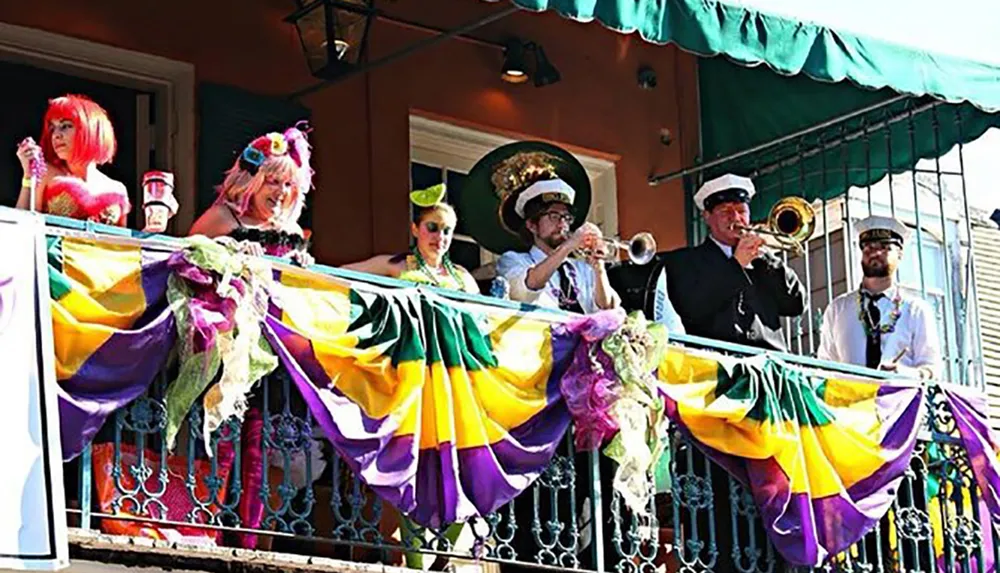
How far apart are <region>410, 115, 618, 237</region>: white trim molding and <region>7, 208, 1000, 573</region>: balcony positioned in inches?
105

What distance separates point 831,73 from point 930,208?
884cm

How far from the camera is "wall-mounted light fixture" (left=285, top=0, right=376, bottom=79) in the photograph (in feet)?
41.3

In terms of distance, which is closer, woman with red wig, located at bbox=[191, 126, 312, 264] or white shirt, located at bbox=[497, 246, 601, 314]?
woman with red wig, located at bbox=[191, 126, 312, 264]

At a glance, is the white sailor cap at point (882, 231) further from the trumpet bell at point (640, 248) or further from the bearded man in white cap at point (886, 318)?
the trumpet bell at point (640, 248)

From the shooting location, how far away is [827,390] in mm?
11750

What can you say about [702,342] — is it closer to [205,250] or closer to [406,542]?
[406,542]

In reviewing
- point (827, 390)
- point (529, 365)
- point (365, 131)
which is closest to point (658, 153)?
point (365, 131)

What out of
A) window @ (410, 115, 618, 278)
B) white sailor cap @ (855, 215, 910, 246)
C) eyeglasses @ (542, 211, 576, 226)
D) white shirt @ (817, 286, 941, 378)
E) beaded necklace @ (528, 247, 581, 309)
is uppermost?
window @ (410, 115, 618, 278)

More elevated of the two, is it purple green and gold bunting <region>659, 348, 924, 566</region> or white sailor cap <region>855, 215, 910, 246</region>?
white sailor cap <region>855, 215, 910, 246</region>

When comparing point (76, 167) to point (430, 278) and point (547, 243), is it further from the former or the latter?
point (547, 243)

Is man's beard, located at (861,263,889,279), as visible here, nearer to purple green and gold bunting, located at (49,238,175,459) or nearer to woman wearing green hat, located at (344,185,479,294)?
woman wearing green hat, located at (344,185,479,294)

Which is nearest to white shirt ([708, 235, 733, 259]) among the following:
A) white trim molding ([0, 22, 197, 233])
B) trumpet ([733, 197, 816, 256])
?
trumpet ([733, 197, 816, 256])

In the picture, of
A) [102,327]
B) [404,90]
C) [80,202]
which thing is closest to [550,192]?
[404,90]

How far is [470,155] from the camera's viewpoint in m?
14.1
